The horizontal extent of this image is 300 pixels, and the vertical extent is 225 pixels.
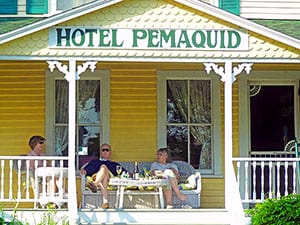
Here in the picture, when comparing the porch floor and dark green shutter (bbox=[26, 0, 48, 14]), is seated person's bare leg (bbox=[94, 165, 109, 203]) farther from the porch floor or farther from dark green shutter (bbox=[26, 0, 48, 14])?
dark green shutter (bbox=[26, 0, 48, 14])

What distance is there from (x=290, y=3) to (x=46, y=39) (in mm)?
4845

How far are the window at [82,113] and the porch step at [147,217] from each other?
2.21 metres

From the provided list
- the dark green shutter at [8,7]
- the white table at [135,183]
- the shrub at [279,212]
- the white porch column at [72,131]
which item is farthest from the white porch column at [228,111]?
the dark green shutter at [8,7]

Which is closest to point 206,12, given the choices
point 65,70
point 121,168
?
point 65,70

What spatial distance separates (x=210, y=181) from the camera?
39.9ft

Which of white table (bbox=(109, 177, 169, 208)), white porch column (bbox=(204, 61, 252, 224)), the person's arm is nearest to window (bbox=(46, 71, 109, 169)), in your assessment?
the person's arm

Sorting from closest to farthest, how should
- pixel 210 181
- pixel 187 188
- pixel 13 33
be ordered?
pixel 13 33
pixel 187 188
pixel 210 181

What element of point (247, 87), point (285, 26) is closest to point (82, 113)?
point (247, 87)

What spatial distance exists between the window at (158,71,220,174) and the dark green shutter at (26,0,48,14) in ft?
8.26

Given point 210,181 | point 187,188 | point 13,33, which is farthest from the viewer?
point 210,181

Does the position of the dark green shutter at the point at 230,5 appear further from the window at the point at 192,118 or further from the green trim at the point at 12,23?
the green trim at the point at 12,23

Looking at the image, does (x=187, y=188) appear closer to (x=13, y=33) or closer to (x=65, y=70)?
(x=65, y=70)

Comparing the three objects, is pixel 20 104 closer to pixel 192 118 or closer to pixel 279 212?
pixel 192 118

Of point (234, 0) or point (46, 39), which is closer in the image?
point (46, 39)
